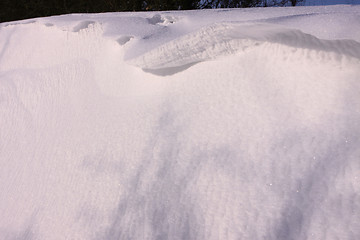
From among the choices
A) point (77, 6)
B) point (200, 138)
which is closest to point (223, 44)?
point (200, 138)

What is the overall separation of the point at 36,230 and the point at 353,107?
2.90 ft

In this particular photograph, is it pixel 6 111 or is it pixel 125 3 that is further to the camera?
pixel 125 3

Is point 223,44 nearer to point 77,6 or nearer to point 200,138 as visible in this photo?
point 200,138

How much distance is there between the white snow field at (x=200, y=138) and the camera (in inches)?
23.2

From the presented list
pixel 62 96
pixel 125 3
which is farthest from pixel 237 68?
pixel 125 3

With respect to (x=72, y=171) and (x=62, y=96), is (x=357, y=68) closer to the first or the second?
(x=72, y=171)

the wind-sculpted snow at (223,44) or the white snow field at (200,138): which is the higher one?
the wind-sculpted snow at (223,44)

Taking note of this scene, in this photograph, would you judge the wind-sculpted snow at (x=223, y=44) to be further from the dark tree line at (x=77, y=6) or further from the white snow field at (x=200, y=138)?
the dark tree line at (x=77, y=6)

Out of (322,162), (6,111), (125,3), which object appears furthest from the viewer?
(125,3)

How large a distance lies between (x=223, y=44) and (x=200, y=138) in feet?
0.93

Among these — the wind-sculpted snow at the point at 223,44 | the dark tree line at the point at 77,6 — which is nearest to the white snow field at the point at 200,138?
the wind-sculpted snow at the point at 223,44

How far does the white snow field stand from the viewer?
588mm

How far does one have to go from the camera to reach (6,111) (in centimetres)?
122

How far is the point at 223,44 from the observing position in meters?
0.81
